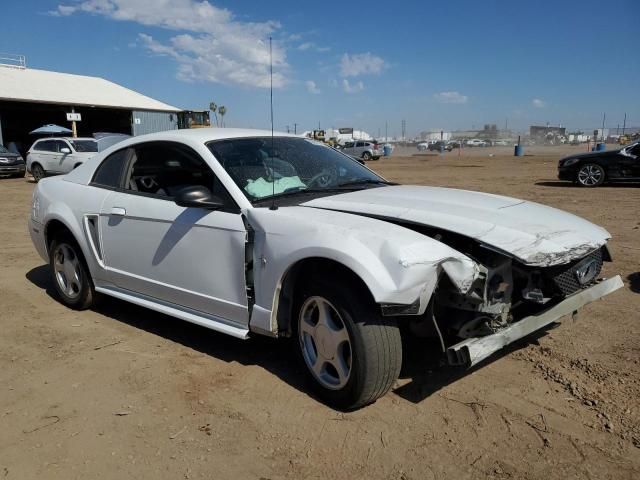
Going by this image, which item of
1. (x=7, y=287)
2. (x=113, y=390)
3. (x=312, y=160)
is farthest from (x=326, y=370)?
(x=7, y=287)

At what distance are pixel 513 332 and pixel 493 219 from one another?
2.26ft

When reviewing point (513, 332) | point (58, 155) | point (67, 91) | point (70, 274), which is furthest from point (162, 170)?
point (67, 91)

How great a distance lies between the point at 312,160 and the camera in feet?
13.8

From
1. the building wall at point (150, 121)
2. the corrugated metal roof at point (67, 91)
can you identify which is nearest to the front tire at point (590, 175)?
the corrugated metal roof at point (67, 91)

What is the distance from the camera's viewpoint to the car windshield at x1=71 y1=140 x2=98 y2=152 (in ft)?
64.5

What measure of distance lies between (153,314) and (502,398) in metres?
3.12

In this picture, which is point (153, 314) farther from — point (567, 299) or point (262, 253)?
point (567, 299)

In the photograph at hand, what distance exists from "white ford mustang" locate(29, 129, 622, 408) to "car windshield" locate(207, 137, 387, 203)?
0.01 m

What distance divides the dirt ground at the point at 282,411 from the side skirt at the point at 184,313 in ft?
1.03

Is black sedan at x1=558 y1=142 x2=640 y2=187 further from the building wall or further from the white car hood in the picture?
the building wall

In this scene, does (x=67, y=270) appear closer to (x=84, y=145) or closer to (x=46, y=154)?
(x=84, y=145)

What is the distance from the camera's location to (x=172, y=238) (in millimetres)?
3785

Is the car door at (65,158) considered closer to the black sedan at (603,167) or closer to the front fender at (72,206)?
the front fender at (72,206)

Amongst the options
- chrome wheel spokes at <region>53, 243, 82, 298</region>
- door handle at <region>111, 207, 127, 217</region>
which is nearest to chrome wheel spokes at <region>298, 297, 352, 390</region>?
door handle at <region>111, 207, 127, 217</region>
